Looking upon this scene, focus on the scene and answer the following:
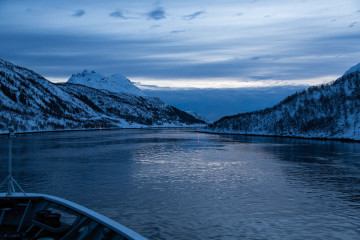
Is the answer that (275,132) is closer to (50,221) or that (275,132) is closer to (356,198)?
(356,198)

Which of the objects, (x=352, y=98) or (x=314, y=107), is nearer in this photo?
(x=352, y=98)

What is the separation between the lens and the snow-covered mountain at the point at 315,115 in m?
105

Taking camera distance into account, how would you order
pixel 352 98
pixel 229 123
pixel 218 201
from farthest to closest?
pixel 229 123, pixel 352 98, pixel 218 201

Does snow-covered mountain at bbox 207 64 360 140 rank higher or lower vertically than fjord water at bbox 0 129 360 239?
higher

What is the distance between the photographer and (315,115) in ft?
395

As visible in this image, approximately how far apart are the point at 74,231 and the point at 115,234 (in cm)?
231

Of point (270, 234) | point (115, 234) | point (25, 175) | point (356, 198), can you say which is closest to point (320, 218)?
point (270, 234)

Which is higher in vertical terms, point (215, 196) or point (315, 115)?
point (315, 115)

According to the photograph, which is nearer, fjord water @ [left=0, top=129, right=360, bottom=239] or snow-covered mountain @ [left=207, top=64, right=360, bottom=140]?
fjord water @ [left=0, top=129, right=360, bottom=239]

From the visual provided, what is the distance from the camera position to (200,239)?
1516cm

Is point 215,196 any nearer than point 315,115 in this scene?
Yes

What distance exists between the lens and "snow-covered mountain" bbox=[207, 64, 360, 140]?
343 feet

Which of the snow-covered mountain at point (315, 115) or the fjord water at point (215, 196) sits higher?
the snow-covered mountain at point (315, 115)

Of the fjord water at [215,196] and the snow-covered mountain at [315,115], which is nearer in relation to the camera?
the fjord water at [215,196]
